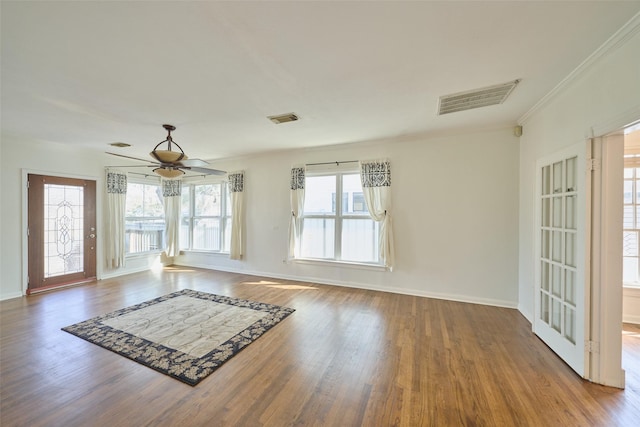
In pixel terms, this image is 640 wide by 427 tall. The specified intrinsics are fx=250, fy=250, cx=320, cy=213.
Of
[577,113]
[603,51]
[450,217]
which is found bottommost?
[450,217]

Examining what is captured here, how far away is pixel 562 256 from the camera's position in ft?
8.07

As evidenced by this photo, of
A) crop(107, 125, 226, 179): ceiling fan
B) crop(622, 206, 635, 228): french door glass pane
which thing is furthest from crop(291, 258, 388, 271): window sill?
crop(622, 206, 635, 228): french door glass pane

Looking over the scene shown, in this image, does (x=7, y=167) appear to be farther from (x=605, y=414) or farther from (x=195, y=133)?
(x=605, y=414)

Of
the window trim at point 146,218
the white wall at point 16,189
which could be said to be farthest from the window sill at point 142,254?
the white wall at point 16,189

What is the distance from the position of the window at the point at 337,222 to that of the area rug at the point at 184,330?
169 cm

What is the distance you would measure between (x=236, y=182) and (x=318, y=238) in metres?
2.31

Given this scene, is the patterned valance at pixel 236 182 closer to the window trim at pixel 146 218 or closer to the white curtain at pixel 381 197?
the window trim at pixel 146 218

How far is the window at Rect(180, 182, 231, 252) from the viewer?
20.1 feet

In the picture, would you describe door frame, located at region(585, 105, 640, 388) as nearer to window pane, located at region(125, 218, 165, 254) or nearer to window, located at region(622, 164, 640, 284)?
window, located at region(622, 164, 640, 284)

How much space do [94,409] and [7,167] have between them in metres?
4.65

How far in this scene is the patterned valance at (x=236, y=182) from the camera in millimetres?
5656

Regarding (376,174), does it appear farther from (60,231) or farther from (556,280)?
(60,231)

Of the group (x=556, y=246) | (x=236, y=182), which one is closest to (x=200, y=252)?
(x=236, y=182)

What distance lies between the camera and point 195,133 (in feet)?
12.8
